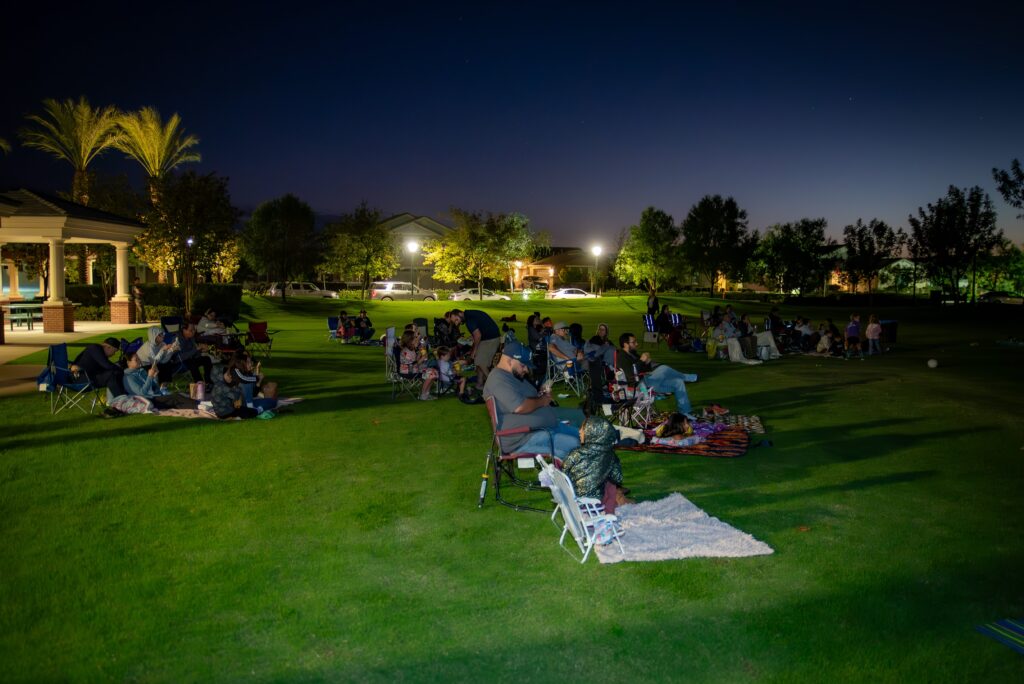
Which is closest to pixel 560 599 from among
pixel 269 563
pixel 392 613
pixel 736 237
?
pixel 392 613

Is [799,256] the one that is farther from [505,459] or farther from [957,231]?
[505,459]

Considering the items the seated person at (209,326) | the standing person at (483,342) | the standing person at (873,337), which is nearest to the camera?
the standing person at (483,342)

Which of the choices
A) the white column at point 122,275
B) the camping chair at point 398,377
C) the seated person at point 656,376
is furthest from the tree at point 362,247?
the seated person at point 656,376

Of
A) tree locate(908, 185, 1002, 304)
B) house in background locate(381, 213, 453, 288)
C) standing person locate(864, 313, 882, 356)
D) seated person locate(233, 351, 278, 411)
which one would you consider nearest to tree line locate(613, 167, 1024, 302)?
tree locate(908, 185, 1002, 304)

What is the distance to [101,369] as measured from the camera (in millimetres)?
11398

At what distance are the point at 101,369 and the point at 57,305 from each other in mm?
17420

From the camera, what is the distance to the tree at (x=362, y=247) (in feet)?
179

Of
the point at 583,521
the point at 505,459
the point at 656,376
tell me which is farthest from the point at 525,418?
the point at 656,376

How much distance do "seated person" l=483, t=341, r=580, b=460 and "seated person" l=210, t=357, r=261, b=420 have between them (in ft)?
17.2

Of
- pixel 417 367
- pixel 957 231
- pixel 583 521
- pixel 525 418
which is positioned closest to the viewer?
pixel 583 521

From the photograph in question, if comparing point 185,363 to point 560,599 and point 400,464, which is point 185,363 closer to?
point 400,464

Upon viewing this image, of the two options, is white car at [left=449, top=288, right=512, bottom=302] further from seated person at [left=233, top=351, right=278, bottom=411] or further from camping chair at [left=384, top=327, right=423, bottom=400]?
seated person at [left=233, top=351, right=278, bottom=411]

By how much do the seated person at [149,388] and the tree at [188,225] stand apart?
68.4ft

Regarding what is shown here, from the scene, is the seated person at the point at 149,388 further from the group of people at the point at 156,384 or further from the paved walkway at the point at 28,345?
the paved walkway at the point at 28,345
